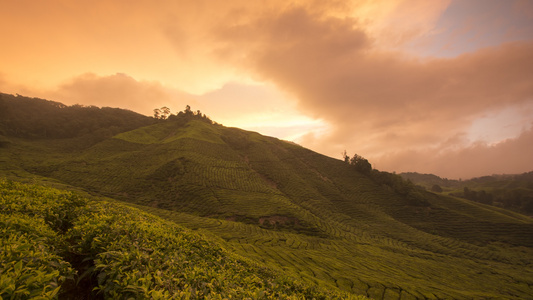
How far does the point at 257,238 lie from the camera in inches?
1533

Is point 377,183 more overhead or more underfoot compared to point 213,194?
more overhead

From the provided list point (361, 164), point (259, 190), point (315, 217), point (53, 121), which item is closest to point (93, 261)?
point (315, 217)

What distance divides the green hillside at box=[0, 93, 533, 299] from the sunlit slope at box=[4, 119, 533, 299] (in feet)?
1.26

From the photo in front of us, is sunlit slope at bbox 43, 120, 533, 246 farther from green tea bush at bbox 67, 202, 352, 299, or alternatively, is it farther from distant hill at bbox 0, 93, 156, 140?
green tea bush at bbox 67, 202, 352, 299

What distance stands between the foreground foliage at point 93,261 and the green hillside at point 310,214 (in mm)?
Result: 16511

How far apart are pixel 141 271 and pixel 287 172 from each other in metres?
97.5

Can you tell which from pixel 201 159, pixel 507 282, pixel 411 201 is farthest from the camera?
pixel 411 201

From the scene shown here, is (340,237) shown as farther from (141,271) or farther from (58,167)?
(58,167)

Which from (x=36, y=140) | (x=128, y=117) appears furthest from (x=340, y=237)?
(x=128, y=117)

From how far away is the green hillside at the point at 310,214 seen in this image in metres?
33.1

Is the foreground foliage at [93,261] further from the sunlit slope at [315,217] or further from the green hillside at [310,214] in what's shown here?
the sunlit slope at [315,217]

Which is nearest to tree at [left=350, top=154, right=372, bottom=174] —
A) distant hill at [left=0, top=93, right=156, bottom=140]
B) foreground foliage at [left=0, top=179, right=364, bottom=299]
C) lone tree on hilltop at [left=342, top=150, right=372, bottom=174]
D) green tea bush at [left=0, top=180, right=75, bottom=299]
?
lone tree on hilltop at [left=342, top=150, right=372, bottom=174]

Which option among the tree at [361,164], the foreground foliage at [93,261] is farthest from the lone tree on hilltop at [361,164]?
the foreground foliage at [93,261]

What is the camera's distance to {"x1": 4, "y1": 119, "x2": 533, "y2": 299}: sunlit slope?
108ft
